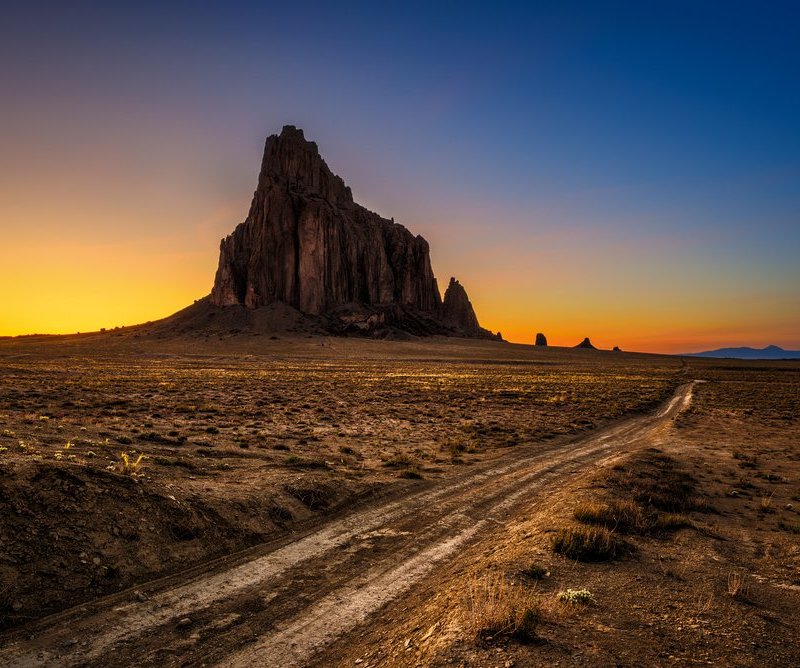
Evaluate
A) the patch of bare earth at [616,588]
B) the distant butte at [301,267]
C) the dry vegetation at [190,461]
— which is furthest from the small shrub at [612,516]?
the distant butte at [301,267]

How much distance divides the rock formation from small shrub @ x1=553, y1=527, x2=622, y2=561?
464 feet

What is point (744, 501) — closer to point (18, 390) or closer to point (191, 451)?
point (191, 451)

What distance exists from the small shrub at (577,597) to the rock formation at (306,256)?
143153mm

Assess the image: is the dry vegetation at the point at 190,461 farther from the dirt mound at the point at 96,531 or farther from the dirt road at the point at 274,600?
the dirt road at the point at 274,600

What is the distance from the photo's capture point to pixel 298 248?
544 feet

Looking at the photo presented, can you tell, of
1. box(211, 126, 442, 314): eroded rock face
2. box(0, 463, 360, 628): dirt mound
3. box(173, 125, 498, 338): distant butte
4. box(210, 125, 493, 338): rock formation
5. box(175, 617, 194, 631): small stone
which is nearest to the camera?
box(175, 617, 194, 631): small stone

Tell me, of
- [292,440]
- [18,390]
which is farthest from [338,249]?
[292,440]

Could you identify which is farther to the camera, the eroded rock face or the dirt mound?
the eroded rock face

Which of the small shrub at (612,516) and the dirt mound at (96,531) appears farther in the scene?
the small shrub at (612,516)

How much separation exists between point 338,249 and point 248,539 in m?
167

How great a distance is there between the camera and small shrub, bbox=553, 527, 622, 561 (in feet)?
26.1

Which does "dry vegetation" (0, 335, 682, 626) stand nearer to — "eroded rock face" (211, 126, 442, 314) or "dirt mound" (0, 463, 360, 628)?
"dirt mound" (0, 463, 360, 628)

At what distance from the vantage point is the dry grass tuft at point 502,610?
5297 millimetres

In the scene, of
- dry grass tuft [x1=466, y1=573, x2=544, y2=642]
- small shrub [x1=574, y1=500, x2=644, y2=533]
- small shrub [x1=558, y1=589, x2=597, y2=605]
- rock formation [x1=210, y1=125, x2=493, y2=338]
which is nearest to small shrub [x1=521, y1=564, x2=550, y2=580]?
dry grass tuft [x1=466, y1=573, x2=544, y2=642]
